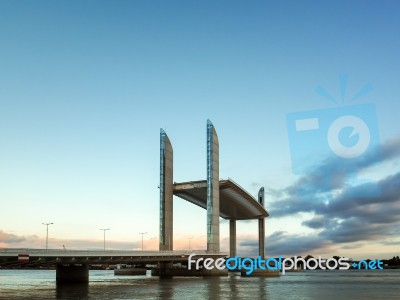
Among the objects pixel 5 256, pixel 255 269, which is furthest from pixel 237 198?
pixel 5 256

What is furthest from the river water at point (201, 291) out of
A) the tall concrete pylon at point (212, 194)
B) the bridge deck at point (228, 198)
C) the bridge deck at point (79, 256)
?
the bridge deck at point (228, 198)

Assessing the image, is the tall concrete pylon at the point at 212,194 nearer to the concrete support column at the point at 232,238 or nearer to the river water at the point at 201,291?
the river water at the point at 201,291

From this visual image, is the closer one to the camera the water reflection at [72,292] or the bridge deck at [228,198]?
the water reflection at [72,292]

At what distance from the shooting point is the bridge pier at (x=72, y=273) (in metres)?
84.4

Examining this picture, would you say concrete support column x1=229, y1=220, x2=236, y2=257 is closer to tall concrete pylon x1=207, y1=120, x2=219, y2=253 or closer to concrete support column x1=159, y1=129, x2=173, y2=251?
concrete support column x1=159, y1=129, x2=173, y2=251

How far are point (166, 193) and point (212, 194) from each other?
13.1 metres

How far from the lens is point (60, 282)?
275 feet

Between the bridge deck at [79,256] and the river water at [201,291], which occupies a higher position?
the bridge deck at [79,256]

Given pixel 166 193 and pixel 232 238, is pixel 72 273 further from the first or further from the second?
pixel 232 238

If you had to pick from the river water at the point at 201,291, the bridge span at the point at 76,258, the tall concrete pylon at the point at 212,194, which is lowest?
the river water at the point at 201,291

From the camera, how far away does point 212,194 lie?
4286 inches

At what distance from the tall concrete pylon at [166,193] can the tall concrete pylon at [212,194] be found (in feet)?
34.1

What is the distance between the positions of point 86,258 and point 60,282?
13.4m

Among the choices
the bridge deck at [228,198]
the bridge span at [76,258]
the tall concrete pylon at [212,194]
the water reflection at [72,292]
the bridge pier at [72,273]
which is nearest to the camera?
the water reflection at [72,292]
